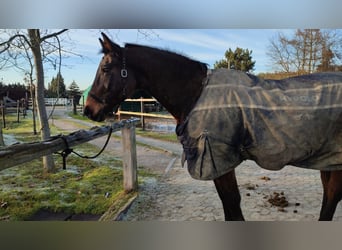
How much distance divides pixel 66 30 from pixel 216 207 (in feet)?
4.91

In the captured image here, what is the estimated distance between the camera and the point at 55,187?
1813 millimetres

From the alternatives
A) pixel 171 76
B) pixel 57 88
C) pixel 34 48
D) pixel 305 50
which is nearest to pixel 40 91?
pixel 57 88

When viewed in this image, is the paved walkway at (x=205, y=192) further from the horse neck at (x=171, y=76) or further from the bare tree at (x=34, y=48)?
the horse neck at (x=171, y=76)

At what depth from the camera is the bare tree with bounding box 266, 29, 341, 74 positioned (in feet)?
5.80

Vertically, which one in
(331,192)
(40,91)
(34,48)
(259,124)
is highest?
(34,48)

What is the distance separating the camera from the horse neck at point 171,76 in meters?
1.38

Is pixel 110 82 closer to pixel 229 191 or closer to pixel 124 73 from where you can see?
pixel 124 73

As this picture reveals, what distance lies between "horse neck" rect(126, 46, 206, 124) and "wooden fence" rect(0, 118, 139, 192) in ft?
1.72

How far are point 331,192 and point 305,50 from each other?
90 centimetres

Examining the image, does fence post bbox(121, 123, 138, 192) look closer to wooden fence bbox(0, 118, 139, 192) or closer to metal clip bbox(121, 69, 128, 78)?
wooden fence bbox(0, 118, 139, 192)

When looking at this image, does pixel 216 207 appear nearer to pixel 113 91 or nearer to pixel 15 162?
pixel 113 91

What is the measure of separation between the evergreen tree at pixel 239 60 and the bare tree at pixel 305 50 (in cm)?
15

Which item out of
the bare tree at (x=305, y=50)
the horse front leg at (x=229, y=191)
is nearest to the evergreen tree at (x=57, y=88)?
the horse front leg at (x=229, y=191)

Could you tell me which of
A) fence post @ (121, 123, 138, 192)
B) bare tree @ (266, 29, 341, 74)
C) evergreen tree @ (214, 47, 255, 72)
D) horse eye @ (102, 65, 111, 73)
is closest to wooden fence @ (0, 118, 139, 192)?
fence post @ (121, 123, 138, 192)
